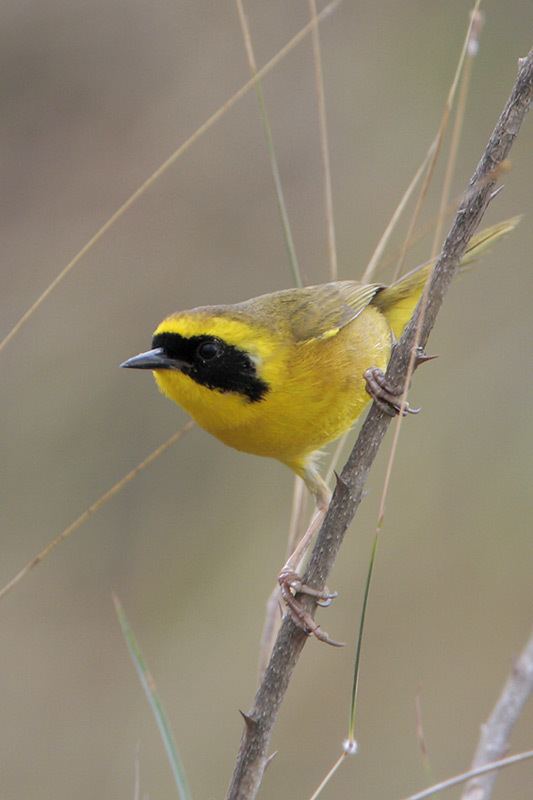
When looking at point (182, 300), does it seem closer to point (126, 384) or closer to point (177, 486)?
point (126, 384)

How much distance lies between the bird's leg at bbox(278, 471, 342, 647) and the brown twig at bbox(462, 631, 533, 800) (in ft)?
1.63

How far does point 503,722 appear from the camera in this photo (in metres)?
1.81

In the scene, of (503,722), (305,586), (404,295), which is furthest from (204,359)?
(503,722)

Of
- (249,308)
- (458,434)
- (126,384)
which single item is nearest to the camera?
(249,308)

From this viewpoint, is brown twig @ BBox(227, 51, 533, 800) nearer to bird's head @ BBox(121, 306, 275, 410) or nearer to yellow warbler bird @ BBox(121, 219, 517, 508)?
yellow warbler bird @ BBox(121, 219, 517, 508)

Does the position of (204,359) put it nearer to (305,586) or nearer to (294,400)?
(294,400)

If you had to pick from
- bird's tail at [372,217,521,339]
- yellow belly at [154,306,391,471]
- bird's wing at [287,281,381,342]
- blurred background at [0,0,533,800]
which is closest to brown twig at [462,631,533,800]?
yellow belly at [154,306,391,471]

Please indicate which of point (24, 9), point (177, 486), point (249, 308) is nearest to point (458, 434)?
point (177, 486)

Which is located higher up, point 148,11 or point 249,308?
point 148,11

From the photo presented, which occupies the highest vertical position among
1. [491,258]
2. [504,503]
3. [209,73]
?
[209,73]

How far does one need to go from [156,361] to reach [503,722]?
1705 millimetres

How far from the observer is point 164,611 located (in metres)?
5.81

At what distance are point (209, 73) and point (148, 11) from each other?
0.48 meters

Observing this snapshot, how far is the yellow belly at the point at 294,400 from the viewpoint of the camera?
330cm
